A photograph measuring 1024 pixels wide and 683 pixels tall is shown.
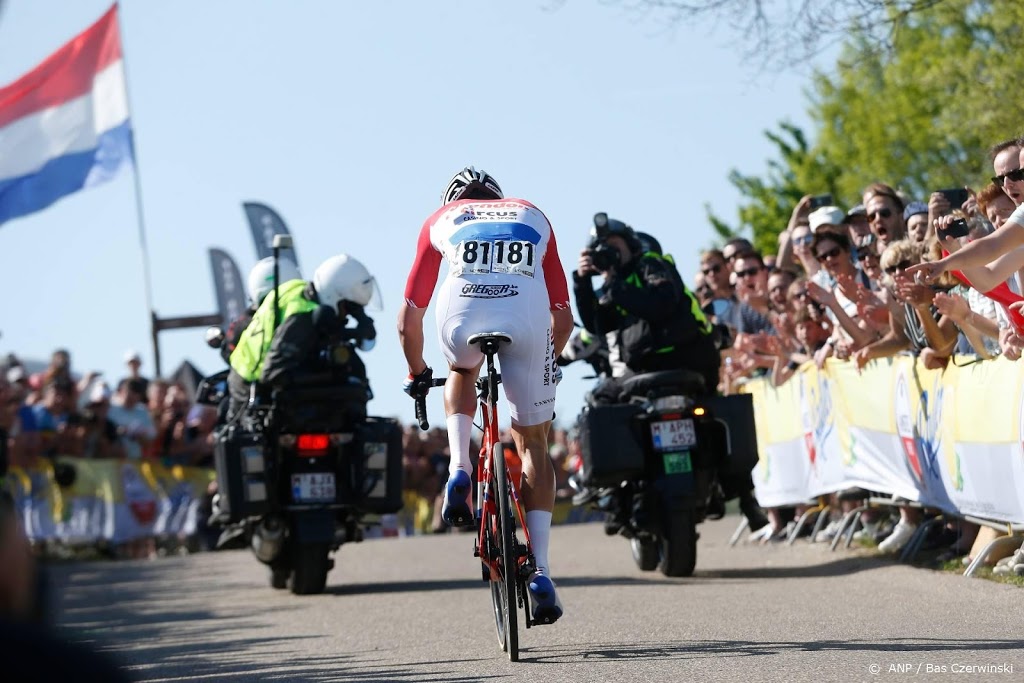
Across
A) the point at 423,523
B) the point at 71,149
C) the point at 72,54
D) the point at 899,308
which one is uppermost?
the point at 72,54

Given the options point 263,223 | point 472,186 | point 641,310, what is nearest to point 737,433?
point 641,310

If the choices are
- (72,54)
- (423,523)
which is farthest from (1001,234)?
(423,523)

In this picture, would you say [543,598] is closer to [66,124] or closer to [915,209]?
[915,209]

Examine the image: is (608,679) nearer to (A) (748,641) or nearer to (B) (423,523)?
(A) (748,641)

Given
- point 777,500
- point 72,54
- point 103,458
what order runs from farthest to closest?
point 72,54 → point 103,458 → point 777,500

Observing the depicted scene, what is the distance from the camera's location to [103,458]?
73.7 feet

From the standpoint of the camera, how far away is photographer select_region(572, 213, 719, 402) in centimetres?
1146

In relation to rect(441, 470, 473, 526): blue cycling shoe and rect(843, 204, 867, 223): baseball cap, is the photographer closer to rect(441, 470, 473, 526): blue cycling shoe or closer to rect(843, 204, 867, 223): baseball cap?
rect(843, 204, 867, 223): baseball cap

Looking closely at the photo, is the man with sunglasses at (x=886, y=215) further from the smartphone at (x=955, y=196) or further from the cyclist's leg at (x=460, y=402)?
the cyclist's leg at (x=460, y=402)

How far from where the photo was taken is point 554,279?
7.70 m

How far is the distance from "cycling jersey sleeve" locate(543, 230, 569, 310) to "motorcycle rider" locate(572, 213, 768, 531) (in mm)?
3651

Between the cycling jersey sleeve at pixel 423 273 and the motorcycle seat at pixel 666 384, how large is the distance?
12.8 ft

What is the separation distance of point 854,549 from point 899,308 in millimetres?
2254

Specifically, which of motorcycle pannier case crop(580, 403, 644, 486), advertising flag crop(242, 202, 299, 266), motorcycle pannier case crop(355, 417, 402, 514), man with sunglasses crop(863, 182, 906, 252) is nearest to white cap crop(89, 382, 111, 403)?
advertising flag crop(242, 202, 299, 266)
